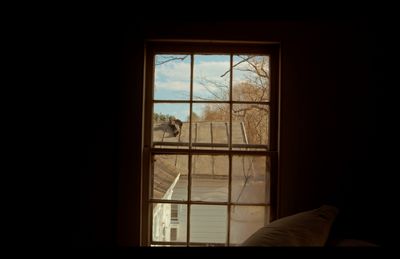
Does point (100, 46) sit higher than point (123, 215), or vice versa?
point (100, 46)

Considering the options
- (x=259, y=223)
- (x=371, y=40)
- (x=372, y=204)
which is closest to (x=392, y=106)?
(x=371, y=40)

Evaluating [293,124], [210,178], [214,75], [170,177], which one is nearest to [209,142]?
[210,178]

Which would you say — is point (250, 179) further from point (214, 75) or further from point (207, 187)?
point (214, 75)

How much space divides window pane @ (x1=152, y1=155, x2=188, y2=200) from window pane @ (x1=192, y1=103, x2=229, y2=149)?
0.17m

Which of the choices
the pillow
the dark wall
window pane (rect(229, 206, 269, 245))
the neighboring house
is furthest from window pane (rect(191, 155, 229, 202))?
the pillow

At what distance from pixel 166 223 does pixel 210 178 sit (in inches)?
17.2

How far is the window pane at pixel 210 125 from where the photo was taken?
2.04 m

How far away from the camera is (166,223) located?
202 centimetres

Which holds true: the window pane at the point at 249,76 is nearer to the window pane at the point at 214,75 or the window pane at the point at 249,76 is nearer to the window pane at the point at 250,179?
the window pane at the point at 214,75

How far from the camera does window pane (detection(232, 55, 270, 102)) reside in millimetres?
2033

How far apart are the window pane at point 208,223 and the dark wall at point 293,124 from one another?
0.38m

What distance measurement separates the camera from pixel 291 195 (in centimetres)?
190

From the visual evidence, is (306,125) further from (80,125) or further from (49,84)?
(49,84)

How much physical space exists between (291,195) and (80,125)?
148 cm
